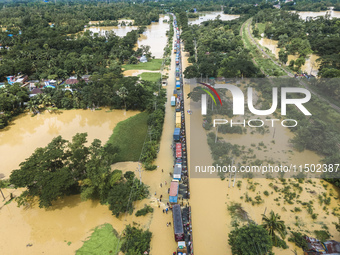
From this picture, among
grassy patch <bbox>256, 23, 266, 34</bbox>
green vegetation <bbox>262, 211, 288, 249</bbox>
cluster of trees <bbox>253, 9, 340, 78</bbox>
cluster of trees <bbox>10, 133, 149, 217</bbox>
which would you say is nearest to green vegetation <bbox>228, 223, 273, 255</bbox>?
green vegetation <bbox>262, 211, 288, 249</bbox>

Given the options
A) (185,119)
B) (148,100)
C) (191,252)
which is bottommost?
(191,252)

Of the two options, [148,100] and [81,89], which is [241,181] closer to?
[148,100]

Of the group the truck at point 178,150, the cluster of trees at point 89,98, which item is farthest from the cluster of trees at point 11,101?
the truck at point 178,150

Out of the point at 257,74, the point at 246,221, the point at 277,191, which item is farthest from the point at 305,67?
the point at 246,221

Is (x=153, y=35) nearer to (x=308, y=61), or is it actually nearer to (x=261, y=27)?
(x=261, y=27)

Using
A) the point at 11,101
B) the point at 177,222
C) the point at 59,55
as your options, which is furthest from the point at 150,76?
the point at 177,222

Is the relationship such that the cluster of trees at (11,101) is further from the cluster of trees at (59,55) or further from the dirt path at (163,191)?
→ the dirt path at (163,191)

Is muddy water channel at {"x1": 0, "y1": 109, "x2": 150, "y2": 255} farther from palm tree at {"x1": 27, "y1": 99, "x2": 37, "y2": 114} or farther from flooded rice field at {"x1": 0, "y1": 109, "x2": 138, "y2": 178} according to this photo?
palm tree at {"x1": 27, "y1": 99, "x2": 37, "y2": 114}
